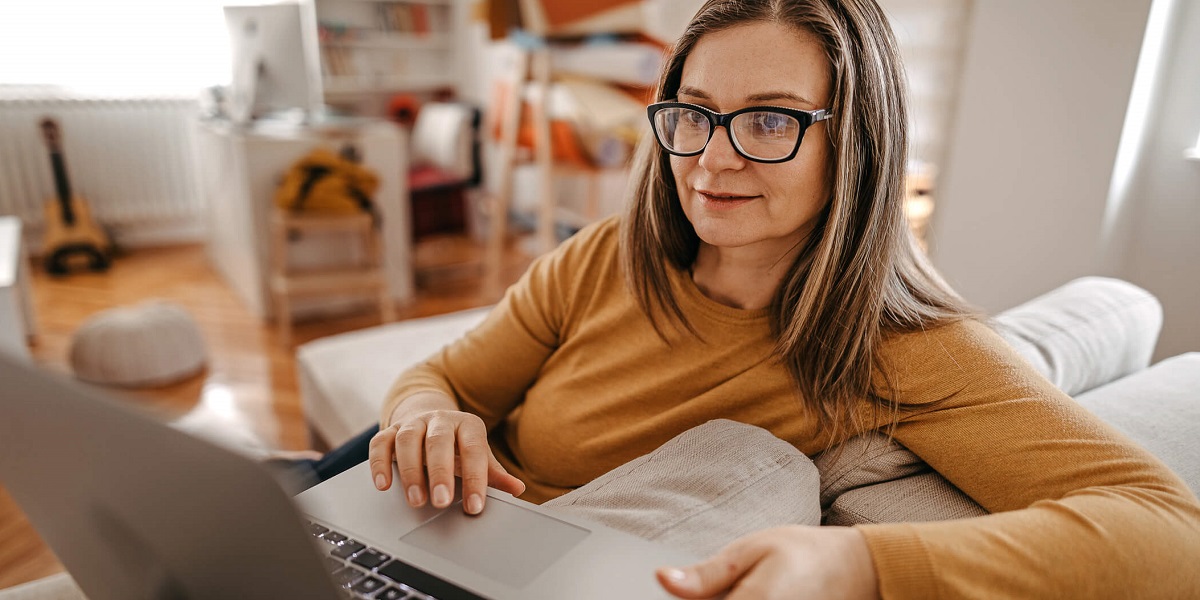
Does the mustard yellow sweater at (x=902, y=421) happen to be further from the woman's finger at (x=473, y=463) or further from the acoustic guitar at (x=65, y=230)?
the acoustic guitar at (x=65, y=230)

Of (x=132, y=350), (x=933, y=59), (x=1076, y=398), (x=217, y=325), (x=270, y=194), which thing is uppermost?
(x=933, y=59)

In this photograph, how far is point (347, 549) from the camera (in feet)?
1.93

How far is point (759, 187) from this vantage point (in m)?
0.81

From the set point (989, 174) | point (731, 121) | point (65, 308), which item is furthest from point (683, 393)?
point (65, 308)

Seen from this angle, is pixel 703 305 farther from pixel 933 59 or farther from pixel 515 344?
pixel 933 59

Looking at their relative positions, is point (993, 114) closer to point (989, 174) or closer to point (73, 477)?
point (989, 174)

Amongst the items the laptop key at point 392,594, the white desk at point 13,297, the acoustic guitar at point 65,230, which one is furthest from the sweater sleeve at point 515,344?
the acoustic guitar at point 65,230

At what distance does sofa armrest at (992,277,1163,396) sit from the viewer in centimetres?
95

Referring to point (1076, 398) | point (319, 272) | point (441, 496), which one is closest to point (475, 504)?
point (441, 496)

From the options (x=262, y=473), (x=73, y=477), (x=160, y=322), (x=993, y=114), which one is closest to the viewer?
(x=262, y=473)

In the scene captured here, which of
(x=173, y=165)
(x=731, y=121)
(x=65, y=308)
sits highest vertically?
(x=731, y=121)

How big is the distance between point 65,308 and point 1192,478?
403cm

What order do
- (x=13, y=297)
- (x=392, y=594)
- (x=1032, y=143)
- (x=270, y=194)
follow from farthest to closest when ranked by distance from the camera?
(x=270, y=194), (x=13, y=297), (x=1032, y=143), (x=392, y=594)

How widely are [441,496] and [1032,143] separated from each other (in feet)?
5.50
